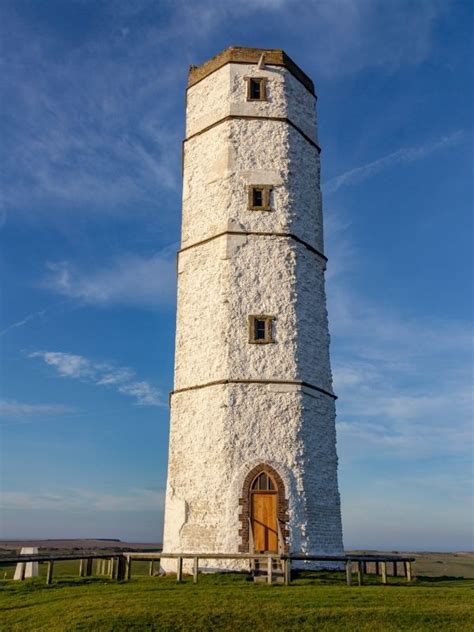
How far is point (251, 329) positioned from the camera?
19.0 meters

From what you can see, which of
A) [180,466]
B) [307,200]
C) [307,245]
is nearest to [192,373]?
[180,466]

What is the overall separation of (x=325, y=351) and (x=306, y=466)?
393 cm

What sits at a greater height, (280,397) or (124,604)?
(280,397)

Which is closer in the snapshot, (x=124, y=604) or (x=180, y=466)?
→ (x=124, y=604)

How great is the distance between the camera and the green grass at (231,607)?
10820 millimetres

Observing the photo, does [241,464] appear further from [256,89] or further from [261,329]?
[256,89]

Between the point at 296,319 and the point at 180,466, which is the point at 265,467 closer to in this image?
the point at 180,466

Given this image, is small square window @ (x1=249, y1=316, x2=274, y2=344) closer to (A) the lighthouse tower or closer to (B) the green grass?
(A) the lighthouse tower

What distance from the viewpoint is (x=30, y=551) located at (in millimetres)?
17625

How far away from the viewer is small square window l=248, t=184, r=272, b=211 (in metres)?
20.4

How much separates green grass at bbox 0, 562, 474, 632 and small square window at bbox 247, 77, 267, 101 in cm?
1529

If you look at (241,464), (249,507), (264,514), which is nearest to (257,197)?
(241,464)

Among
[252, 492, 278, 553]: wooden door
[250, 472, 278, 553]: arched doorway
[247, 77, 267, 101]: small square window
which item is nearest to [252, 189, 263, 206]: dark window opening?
[247, 77, 267, 101]: small square window

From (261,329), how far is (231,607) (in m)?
9.03
